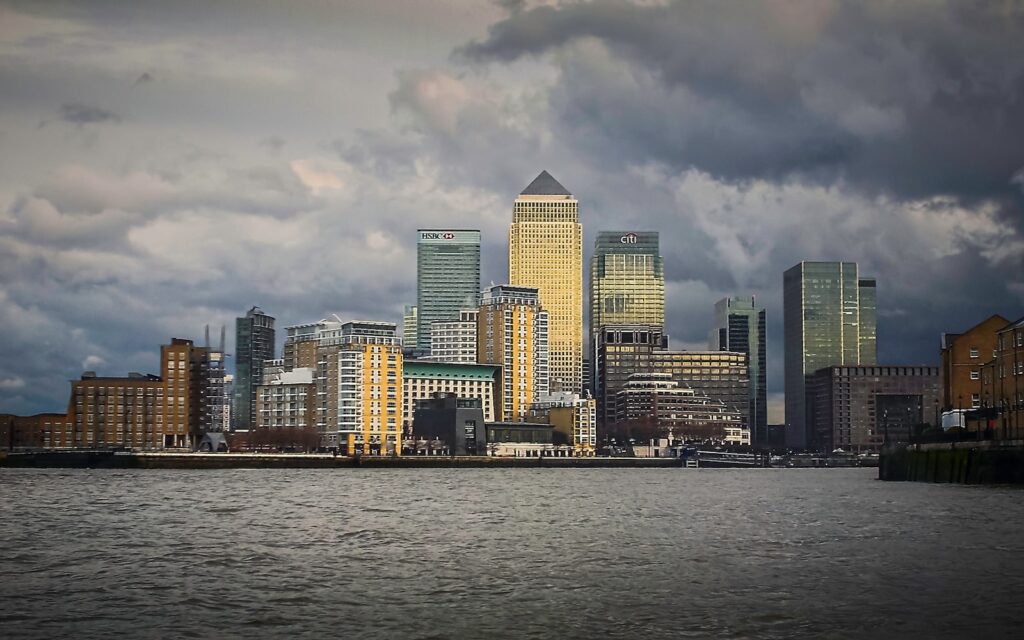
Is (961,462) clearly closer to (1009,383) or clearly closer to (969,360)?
(1009,383)

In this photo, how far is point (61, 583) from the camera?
48375 mm

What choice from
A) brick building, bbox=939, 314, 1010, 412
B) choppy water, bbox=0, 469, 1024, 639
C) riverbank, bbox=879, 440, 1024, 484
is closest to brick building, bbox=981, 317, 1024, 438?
riverbank, bbox=879, 440, 1024, 484

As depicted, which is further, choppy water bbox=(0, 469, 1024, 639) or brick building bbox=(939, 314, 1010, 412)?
brick building bbox=(939, 314, 1010, 412)

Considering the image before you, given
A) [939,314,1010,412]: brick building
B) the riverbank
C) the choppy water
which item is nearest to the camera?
the choppy water

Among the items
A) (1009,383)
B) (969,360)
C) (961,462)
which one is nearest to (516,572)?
(961,462)

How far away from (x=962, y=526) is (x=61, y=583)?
50.4 metres

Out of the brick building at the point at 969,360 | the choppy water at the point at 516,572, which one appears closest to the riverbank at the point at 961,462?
the brick building at the point at 969,360

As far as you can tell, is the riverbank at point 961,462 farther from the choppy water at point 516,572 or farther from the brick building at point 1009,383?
the choppy water at point 516,572

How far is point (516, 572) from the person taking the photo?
5141cm

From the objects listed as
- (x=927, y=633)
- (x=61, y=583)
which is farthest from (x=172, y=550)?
(x=927, y=633)

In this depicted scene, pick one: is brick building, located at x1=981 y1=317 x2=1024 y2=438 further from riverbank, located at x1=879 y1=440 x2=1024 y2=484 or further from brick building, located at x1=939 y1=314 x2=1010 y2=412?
brick building, located at x1=939 y1=314 x2=1010 y2=412

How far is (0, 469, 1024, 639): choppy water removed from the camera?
38344mm

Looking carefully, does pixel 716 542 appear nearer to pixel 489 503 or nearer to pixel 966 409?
pixel 489 503

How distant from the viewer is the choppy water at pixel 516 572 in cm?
3834
